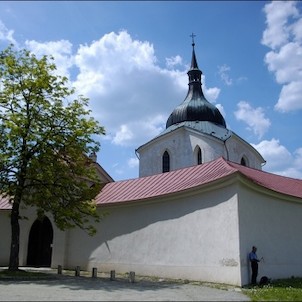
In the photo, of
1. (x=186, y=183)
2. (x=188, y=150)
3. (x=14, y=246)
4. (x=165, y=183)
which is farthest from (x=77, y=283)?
(x=188, y=150)

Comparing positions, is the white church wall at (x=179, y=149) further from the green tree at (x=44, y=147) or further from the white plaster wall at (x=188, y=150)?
the green tree at (x=44, y=147)

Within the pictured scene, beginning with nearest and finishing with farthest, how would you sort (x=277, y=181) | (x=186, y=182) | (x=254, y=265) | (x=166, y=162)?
(x=254, y=265), (x=186, y=182), (x=277, y=181), (x=166, y=162)

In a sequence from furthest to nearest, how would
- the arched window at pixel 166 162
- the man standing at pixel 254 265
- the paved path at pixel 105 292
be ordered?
the arched window at pixel 166 162 → the man standing at pixel 254 265 → the paved path at pixel 105 292

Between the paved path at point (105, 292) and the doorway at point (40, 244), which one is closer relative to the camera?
the paved path at point (105, 292)

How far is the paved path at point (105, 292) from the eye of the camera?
10.6m

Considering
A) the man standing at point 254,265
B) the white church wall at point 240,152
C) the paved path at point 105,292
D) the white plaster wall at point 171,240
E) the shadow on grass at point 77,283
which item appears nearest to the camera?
the paved path at point 105,292

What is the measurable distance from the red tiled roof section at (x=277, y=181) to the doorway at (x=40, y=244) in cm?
1185

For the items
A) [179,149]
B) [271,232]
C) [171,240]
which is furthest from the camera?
[179,149]

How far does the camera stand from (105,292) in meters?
11.9

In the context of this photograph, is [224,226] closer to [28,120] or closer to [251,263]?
[251,263]

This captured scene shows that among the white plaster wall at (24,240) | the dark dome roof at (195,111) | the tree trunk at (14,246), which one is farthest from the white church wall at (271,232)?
the dark dome roof at (195,111)

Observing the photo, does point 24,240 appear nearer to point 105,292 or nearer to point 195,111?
point 105,292

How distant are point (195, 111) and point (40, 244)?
20471mm

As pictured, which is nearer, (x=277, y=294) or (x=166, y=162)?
(x=277, y=294)
